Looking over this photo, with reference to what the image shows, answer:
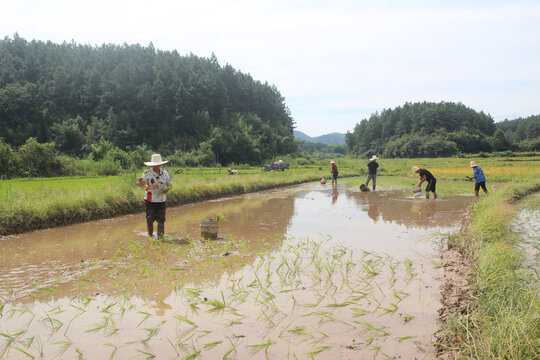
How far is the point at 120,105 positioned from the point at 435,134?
7523 centimetres

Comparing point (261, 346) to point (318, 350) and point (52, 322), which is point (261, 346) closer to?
point (318, 350)

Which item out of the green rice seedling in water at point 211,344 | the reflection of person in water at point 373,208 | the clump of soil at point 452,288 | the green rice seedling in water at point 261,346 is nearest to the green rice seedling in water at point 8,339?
the green rice seedling in water at point 211,344

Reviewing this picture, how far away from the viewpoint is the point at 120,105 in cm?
6191

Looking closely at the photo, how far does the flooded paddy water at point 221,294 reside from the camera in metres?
3.50

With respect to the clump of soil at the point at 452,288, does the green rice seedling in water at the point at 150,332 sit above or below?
below

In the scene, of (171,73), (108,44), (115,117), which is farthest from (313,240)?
(108,44)

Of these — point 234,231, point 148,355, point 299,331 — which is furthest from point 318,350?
point 234,231

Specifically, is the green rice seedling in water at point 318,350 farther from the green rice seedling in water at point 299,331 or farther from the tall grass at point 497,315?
the tall grass at point 497,315

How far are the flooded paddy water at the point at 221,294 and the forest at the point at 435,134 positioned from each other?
3367 inches

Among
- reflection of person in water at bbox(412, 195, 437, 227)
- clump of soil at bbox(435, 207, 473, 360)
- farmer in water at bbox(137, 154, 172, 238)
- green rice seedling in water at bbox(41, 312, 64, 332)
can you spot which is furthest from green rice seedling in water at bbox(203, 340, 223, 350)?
reflection of person in water at bbox(412, 195, 437, 227)

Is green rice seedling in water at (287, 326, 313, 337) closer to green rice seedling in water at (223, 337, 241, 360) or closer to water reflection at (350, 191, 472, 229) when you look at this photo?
green rice seedling in water at (223, 337, 241, 360)

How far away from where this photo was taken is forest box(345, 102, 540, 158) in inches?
3455

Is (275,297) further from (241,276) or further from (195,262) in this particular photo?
(195,262)

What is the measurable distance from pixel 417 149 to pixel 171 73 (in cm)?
6018
